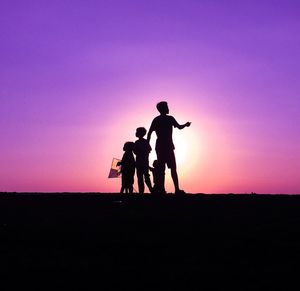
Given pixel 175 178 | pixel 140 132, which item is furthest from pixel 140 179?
pixel 175 178

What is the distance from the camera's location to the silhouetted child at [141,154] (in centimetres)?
1703

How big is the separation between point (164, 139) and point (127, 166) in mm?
3198

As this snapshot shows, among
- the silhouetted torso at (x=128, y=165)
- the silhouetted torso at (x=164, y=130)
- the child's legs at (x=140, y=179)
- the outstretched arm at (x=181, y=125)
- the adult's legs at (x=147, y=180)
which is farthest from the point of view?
the silhouetted torso at (x=128, y=165)

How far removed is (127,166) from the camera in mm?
18391

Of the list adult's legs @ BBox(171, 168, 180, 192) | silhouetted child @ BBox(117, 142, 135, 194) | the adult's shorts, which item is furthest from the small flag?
adult's legs @ BBox(171, 168, 180, 192)

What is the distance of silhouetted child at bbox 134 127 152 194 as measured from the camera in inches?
671

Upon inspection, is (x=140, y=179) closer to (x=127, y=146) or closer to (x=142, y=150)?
(x=142, y=150)

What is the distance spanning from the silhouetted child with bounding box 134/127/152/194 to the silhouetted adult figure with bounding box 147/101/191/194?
121cm

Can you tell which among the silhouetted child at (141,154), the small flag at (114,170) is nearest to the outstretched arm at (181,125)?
the silhouetted child at (141,154)
